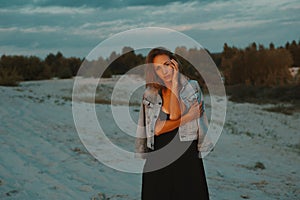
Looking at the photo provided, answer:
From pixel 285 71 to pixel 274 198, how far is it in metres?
23.7

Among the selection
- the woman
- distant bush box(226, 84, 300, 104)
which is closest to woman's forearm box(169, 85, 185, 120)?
the woman

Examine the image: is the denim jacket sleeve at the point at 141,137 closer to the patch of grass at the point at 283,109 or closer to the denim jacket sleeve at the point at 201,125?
the denim jacket sleeve at the point at 201,125

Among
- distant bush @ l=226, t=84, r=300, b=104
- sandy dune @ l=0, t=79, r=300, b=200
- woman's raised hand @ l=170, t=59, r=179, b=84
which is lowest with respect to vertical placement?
distant bush @ l=226, t=84, r=300, b=104

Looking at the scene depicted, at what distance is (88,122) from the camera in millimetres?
8977

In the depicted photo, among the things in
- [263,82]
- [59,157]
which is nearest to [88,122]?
[59,157]

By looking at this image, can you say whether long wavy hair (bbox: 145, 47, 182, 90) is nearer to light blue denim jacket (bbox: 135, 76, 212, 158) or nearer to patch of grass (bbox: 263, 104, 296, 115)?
light blue denim jacket (bbox: 135, 76, 212, 158)

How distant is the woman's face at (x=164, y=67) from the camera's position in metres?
2.88

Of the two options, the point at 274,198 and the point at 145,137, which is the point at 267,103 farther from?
the point at 145,137

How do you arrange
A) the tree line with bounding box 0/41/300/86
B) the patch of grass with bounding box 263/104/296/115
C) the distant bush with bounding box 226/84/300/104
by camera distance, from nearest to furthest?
1. the patch of grass with bounding box 263/104/296/115
2. the distant bush with bounding box 226/84/300/104
3. the tree line with bounding box 0/41/300/86

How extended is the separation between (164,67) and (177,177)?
2.81 ft

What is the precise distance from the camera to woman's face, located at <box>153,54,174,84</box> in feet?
9.45

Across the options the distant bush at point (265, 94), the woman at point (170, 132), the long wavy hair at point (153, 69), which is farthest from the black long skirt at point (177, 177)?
the distant bush at point (265, 94)

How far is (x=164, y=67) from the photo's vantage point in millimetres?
2885

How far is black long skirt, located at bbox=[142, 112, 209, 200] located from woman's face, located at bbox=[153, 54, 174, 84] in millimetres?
402
